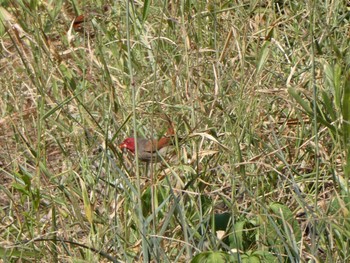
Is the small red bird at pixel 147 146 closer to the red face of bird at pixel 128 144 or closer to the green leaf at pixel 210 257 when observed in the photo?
the red face of bird at pixel 128 144

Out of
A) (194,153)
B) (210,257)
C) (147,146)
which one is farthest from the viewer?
(147,146)

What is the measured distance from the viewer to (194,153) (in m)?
2.24

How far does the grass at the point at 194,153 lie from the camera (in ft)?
6.19

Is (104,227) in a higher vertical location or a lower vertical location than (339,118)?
lower

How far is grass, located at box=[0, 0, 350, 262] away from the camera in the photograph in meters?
1.89

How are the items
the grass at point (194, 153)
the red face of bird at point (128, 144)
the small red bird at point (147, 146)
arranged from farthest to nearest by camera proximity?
the red face of bird at point (128, 144) < the small red bird at point (147, 146) < the grass at point (194, 153)

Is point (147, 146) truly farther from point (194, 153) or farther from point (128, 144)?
point (194, 153)

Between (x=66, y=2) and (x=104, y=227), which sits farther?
(x=66, y=2)

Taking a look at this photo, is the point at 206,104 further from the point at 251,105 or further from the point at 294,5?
the point at 294,5

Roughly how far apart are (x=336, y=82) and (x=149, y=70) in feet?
3.28

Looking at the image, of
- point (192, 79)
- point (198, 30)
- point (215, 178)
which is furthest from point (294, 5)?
point (215, 178)

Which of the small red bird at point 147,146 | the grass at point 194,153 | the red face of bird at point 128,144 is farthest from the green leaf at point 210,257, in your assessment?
the red face of bird at point 128,144

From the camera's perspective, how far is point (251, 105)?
217 cm

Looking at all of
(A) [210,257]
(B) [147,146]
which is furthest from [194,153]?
(A) [210,257]
